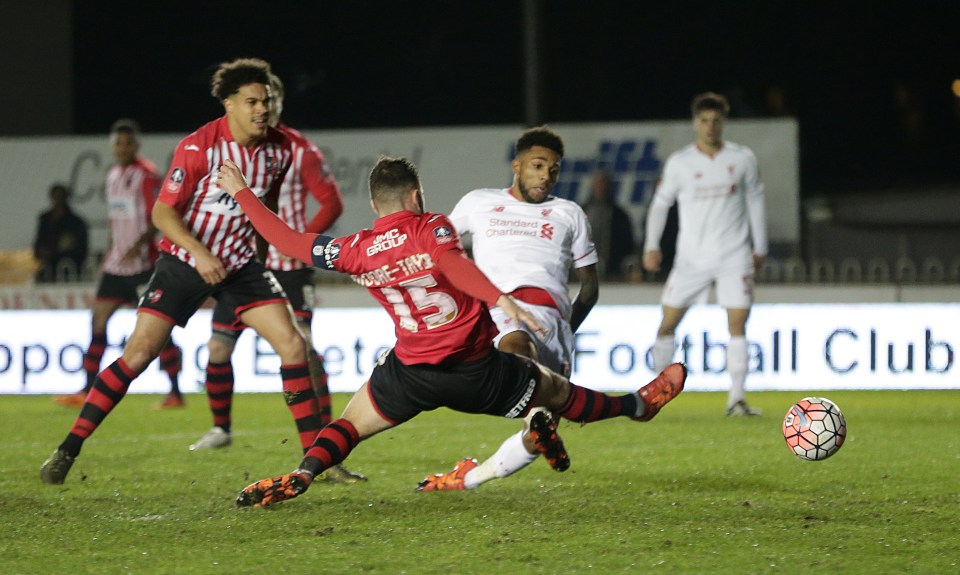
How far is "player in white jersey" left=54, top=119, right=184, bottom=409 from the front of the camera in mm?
10711

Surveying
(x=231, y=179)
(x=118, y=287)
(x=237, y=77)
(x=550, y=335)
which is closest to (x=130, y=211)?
(x=118, y=287)

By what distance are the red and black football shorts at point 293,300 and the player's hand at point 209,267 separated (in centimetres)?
160

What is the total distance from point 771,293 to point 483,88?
59.2 feet

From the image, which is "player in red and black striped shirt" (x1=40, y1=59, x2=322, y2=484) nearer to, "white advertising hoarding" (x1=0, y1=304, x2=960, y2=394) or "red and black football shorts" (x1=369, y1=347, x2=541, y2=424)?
"red and black football shorts" (x1=369, y1=347, x2=541, y2=424)

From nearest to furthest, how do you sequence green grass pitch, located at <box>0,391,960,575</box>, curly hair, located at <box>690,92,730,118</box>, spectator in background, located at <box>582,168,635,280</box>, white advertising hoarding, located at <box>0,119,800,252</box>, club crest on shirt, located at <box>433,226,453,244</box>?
green grass pitch, located at <box>0,391,960,575</box>, club crest on shirt, located at <box>433,226,453,244</box>, curly hair, located at <box>690,92,730,118</box>, spectator in background, located at <box>582,168,635,280</box>, white advertising hoarding, located at <box>0,119,800,252</box>

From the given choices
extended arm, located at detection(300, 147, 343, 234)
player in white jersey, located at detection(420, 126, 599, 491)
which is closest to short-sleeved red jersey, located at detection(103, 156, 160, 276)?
extended arm, located at detection(300, 147, 343, 234)

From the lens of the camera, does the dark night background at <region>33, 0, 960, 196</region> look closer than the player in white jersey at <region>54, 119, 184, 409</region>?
No

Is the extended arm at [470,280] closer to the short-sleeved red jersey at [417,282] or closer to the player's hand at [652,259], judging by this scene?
the short-sleeved red jersey at [417,282]

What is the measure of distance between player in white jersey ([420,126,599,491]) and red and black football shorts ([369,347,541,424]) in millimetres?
622

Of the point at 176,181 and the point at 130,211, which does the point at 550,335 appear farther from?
the point at 130,211

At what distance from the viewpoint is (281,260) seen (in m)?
8.59

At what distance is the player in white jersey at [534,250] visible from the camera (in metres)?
6.80

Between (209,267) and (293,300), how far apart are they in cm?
171

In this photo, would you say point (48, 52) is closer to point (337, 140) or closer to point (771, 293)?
point (337, 140)
